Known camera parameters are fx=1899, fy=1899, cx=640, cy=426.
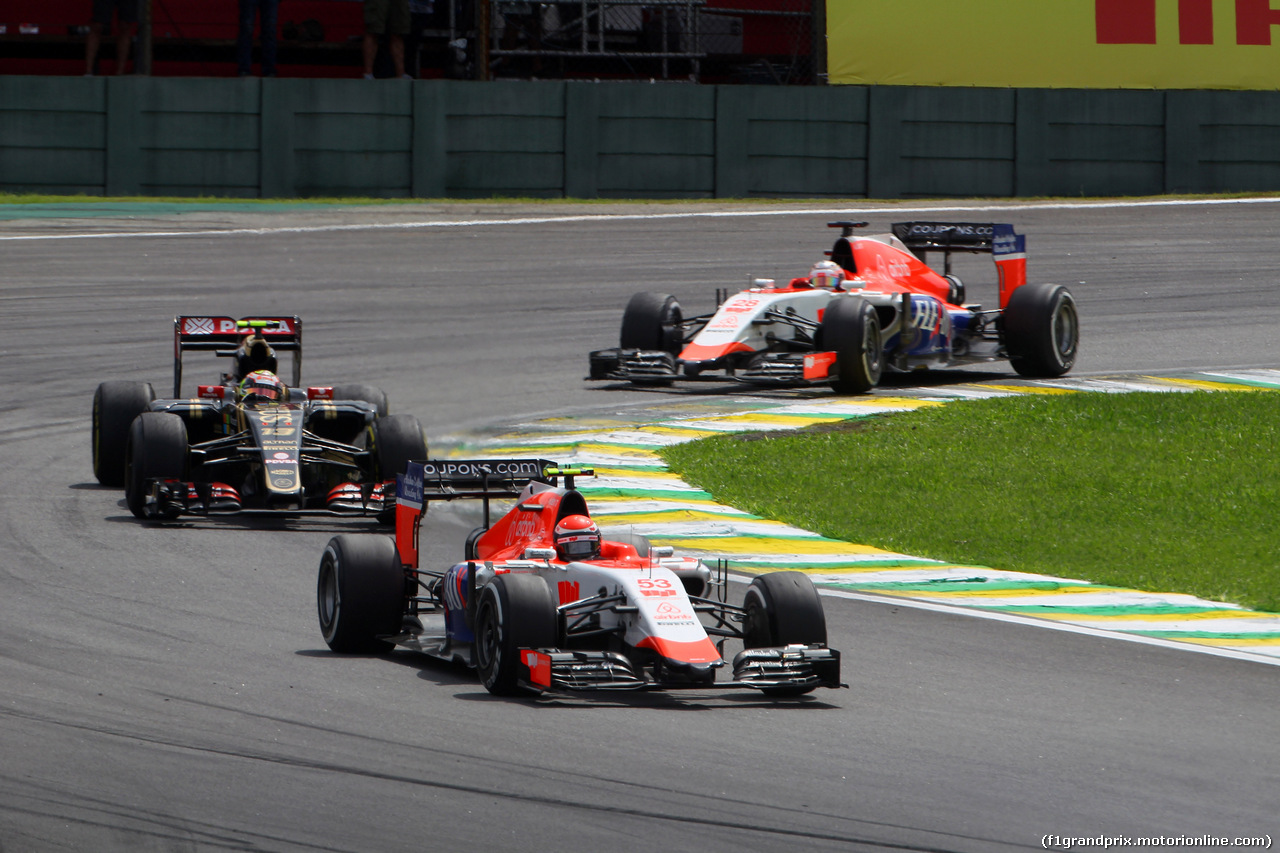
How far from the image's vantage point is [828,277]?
18875 mm

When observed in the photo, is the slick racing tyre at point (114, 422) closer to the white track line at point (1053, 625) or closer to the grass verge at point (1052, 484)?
the grass verge at point (1052, 484)

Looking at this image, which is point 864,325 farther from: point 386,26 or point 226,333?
point 386,26

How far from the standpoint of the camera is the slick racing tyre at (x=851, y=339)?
59.1 feet

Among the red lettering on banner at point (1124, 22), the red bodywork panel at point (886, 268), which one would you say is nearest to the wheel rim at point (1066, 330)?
the red bodywork panel at point (886, 268)

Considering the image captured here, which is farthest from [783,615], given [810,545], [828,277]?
[828,277]

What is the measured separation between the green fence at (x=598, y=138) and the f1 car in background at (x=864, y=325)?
10.2m

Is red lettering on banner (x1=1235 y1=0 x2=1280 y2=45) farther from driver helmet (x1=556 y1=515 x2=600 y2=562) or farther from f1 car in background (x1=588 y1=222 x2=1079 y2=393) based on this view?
driver helmet (x1=556 y1=515 x2=600 y2=562)

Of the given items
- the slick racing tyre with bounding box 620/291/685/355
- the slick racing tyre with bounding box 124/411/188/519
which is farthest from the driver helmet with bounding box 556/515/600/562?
the slick racing tyre with bounding box 620/291/685/355

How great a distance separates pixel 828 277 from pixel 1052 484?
18.6 feet

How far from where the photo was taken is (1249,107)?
104 ft

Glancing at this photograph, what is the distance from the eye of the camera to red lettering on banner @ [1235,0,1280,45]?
107 feet

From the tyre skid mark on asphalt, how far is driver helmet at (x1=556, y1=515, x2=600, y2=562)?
88.9 inches

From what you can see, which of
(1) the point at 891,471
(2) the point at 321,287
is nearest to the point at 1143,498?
(1) the point at 891,471

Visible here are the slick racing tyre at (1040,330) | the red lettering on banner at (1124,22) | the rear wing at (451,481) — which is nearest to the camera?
the rear wing at (451,481)
